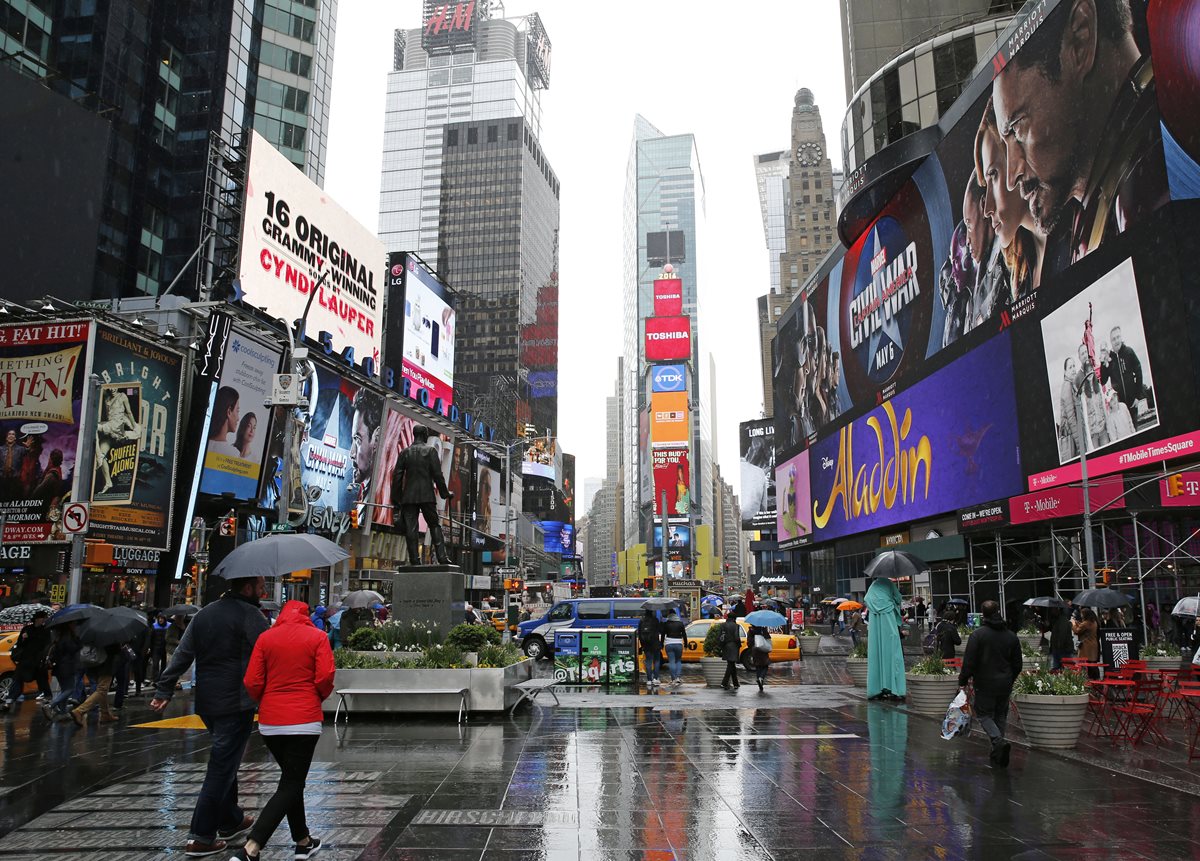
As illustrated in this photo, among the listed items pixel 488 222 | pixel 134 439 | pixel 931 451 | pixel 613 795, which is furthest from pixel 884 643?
pixel 488 222

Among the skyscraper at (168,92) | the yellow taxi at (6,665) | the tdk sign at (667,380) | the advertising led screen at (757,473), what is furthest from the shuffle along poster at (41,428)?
the tdk sign at (667,380)

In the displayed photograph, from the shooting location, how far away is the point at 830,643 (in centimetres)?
3469

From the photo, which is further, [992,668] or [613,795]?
[992,668]

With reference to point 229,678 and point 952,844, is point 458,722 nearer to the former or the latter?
point 229,678

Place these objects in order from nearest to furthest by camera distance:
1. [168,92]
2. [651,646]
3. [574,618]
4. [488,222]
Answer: [651,646], [574,618], [168,92], [488,222]

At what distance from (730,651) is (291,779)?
1412 cm

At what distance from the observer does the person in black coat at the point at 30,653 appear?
565 inches

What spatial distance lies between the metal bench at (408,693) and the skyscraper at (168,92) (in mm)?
37521

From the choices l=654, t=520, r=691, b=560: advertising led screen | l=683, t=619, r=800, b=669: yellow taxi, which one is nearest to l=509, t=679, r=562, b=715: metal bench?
l=683, t=619, r=800, b=669: yellow taxi

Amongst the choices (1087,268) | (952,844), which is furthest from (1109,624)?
(1087,268)

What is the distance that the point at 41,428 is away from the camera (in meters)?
29.2

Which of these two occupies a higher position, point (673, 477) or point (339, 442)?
point (673, 477)

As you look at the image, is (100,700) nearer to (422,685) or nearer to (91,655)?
(91,655)

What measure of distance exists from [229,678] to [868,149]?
52.1 m
